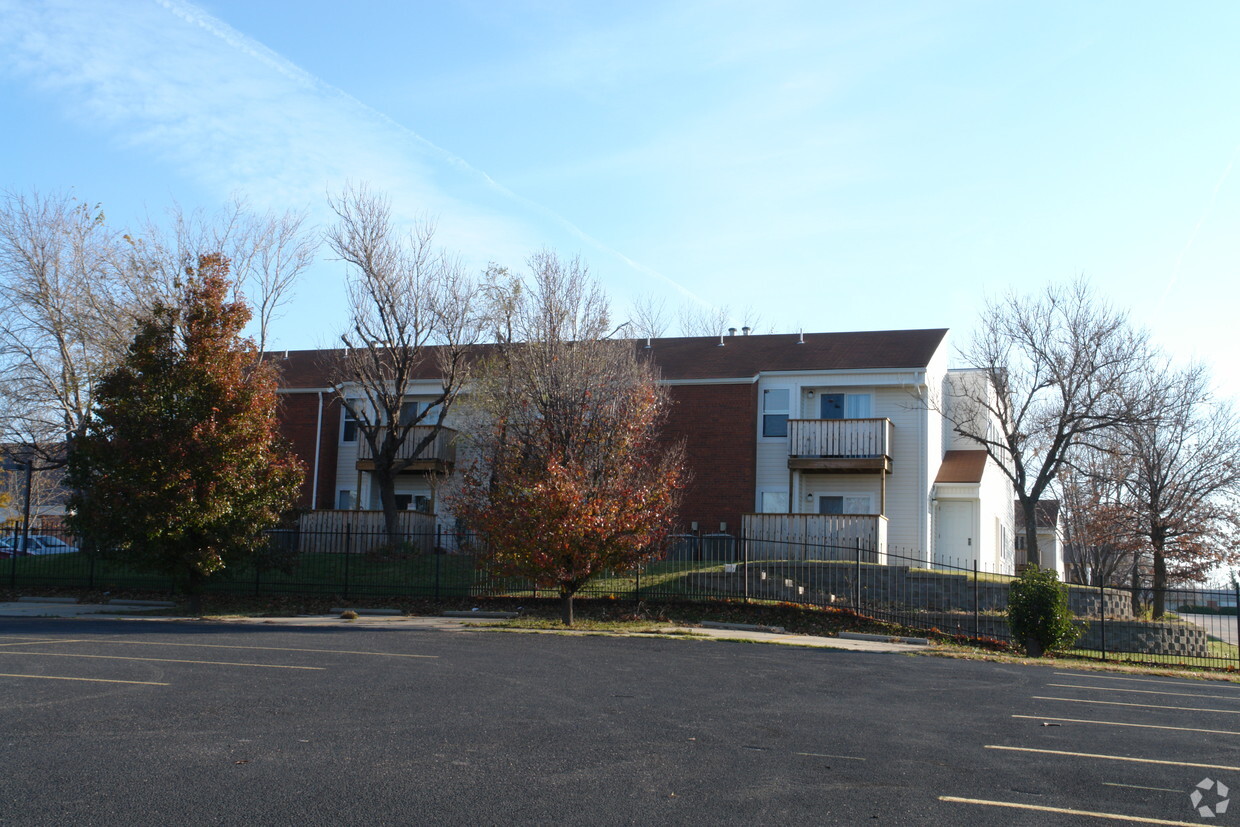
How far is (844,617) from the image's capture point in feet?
65.5

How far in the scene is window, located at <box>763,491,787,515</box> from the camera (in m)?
29.3

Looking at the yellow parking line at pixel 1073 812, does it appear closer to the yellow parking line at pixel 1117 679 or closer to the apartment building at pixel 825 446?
the yellow parking line at pixel 1117 679

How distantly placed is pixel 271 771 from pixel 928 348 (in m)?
25.7

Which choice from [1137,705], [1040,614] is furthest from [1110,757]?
[1040,614]

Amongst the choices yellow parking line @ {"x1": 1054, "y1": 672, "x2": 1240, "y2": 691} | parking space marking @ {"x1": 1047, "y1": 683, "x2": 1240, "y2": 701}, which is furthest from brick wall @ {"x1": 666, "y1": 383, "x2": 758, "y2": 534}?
parking space marking @ {"x1": 1047, "y1": 683, "x2": 1240, "y2": 701}

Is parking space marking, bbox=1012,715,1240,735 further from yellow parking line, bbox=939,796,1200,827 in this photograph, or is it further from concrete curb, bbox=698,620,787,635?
concrete curb, bbox=698,620,787,635

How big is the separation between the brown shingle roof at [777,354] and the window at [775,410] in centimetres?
77

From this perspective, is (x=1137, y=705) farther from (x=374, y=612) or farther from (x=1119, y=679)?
(x=374, y=612)

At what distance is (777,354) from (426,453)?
11965mm

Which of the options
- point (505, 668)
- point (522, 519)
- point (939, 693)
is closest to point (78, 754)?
point (505, 668)

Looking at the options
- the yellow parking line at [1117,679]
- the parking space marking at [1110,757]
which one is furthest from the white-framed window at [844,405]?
the parking space marking at [1110,757]

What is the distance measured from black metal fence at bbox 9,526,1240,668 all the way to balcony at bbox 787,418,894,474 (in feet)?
9.71

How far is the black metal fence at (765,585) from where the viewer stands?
20.6 m

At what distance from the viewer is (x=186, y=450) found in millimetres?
19656
